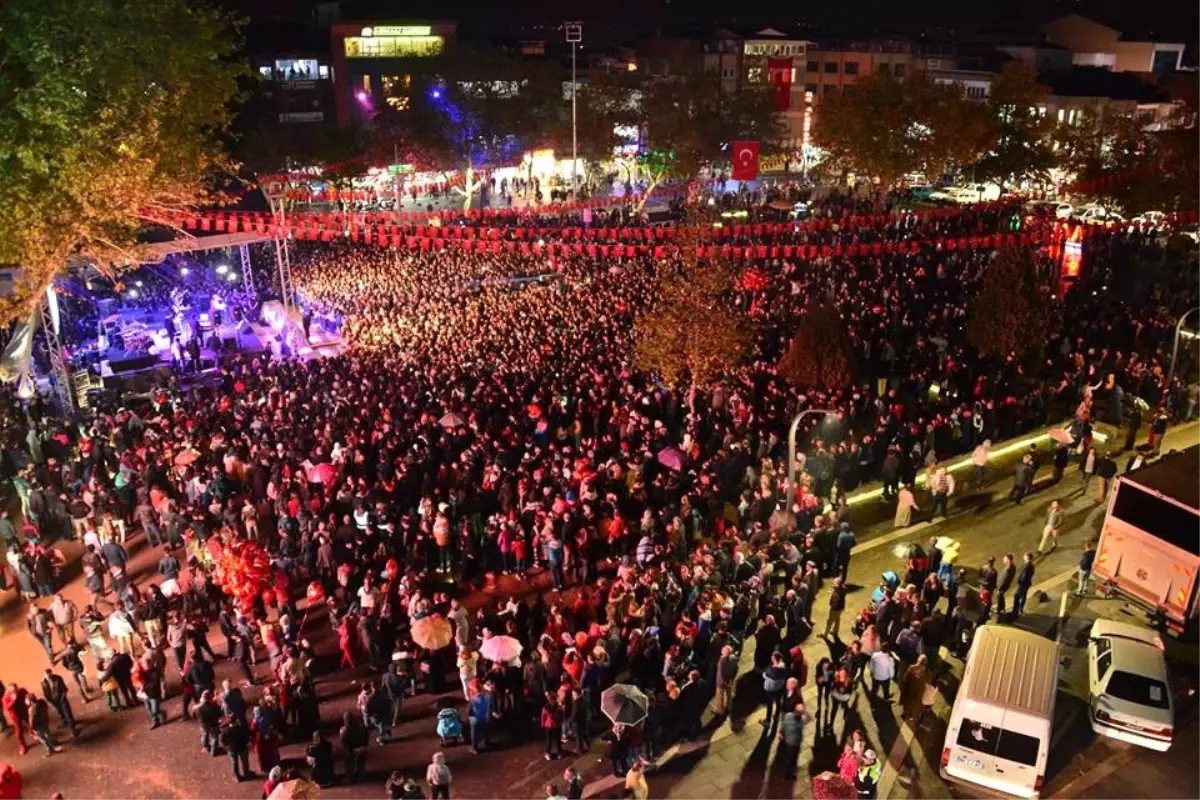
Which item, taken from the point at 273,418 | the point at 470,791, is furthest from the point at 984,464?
the point at 273,418

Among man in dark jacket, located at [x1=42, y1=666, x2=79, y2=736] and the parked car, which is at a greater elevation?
the parked car

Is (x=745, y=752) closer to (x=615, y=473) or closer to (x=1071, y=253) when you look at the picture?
(x=615, y=473)

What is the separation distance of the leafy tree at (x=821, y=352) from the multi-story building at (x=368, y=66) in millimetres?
48811

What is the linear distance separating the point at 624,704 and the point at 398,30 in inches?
2472

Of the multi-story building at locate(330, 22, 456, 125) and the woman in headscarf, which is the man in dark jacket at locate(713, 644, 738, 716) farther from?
the multi-story building at locate(330, 22, 456, 125)

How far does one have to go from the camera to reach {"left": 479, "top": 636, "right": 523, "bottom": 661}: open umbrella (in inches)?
452

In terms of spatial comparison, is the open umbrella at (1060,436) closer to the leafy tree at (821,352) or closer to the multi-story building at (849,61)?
the leafy tree at (821,352)

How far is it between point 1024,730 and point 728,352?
37.4 feet

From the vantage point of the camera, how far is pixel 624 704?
10539 mm

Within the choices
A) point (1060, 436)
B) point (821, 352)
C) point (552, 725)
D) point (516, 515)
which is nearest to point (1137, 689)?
point (1060, 436)

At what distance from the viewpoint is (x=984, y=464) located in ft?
60.2

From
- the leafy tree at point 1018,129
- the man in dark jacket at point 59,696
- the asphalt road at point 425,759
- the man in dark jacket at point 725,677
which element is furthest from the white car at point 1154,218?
the man in dark jacket at point 59,696

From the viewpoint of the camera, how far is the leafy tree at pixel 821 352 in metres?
20.9

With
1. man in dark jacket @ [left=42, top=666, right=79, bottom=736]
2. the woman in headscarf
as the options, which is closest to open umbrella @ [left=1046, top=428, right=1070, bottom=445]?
the woman in headscarf
